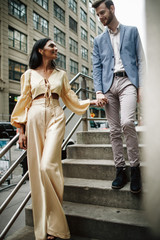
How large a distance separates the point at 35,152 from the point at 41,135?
0.18 m

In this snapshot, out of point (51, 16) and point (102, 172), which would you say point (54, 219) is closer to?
point (102, 172)

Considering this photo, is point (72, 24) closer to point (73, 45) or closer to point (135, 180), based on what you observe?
point (73, 45)

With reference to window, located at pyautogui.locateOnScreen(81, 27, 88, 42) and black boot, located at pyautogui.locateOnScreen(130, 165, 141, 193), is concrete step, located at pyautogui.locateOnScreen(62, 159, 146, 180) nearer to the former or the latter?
black boot, located at pyautogui.locateOnScreen(130, 165, 141, 193)

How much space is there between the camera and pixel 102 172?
2.68 metres

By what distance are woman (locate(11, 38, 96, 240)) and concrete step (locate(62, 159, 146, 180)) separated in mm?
807

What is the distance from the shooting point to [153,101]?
1.99ft

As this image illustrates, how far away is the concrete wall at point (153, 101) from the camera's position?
59 centimetres

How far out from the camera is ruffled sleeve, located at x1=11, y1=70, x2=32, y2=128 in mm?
2153

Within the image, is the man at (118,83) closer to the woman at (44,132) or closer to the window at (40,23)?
the woman at (44,132)

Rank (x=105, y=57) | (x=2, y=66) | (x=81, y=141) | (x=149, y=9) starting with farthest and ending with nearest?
1. (x=2, y=66)
2. (x=81, y=141)
3. (x=105, y=57)
4. (x=149, y=9)

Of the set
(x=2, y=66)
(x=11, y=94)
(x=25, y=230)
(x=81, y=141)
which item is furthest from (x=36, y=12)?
(x=25, y=230)

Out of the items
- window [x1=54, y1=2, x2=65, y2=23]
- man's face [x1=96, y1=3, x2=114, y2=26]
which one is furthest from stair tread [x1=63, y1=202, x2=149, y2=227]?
window [x1=54, y1=2, x2=65, y2=23]

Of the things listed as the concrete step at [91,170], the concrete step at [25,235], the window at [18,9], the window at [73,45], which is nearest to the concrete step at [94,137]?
the concrete step at [91,170]

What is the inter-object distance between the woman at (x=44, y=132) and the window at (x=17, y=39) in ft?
69.8
